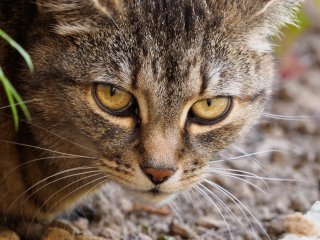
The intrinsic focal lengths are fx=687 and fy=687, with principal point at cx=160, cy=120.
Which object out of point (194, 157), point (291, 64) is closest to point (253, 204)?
point (194, 157)

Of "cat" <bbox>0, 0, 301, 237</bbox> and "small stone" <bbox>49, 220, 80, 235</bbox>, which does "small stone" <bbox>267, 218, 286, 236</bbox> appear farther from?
"small stone" <bbox>49, 220, 80, 235</bbox>

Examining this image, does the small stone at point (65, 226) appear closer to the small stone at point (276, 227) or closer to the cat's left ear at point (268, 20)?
the small stone at point (276, 227)

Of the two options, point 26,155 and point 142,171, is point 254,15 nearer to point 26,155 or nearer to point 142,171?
point 142,171

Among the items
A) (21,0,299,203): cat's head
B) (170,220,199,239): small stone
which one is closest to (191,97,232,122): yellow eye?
(21,0,299,203): cat's head

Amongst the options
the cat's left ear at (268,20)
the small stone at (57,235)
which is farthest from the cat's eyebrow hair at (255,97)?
the small stone at (57,235)

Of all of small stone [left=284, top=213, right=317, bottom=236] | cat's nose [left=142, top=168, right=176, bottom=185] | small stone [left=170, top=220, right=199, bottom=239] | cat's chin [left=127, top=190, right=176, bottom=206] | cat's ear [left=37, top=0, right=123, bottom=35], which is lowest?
small stone [left=170, top=220, right=199, bottom=239]

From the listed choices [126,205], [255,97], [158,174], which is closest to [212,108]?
[255,97]
